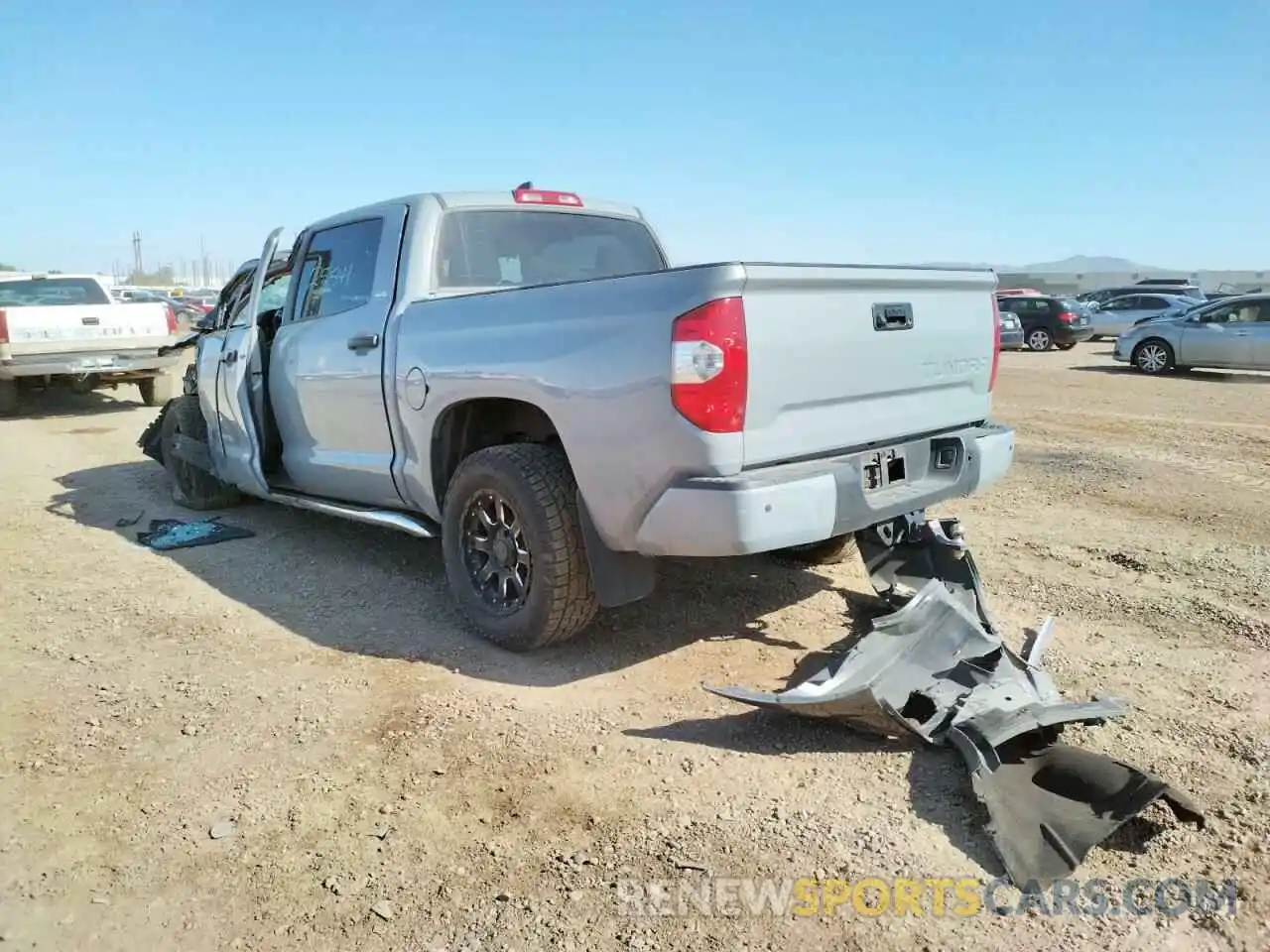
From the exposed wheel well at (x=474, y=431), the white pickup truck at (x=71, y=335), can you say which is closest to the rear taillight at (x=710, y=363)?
the exposed wheel well at (x=474, y=431)

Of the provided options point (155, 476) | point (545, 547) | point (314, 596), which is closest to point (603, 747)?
point (545, 547)

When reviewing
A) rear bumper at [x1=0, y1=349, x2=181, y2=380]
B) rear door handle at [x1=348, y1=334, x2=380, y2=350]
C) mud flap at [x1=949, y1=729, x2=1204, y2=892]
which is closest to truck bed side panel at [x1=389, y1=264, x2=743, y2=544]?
rear door handle at [x1=348, y1=334, x2=380, y2=350]

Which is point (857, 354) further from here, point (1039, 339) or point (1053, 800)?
point (1039, 339)

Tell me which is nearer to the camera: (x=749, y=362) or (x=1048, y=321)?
(x=749, y=362)

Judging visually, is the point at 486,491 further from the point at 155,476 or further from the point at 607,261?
the point at 155,476

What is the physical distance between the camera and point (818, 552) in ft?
16.2

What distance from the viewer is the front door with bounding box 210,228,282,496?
563cm

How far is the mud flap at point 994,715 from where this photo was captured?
2.56 meters

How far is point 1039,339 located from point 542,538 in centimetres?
2268

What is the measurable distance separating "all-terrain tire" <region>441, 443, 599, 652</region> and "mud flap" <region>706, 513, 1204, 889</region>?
0.82m

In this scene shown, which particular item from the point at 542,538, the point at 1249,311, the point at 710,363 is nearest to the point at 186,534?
the point at 542,538

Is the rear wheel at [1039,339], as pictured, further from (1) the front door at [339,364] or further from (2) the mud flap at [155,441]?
(1) the front door at [339,364]

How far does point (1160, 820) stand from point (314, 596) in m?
3.89

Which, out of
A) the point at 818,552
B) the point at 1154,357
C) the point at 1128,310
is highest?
the point at 1128,310
